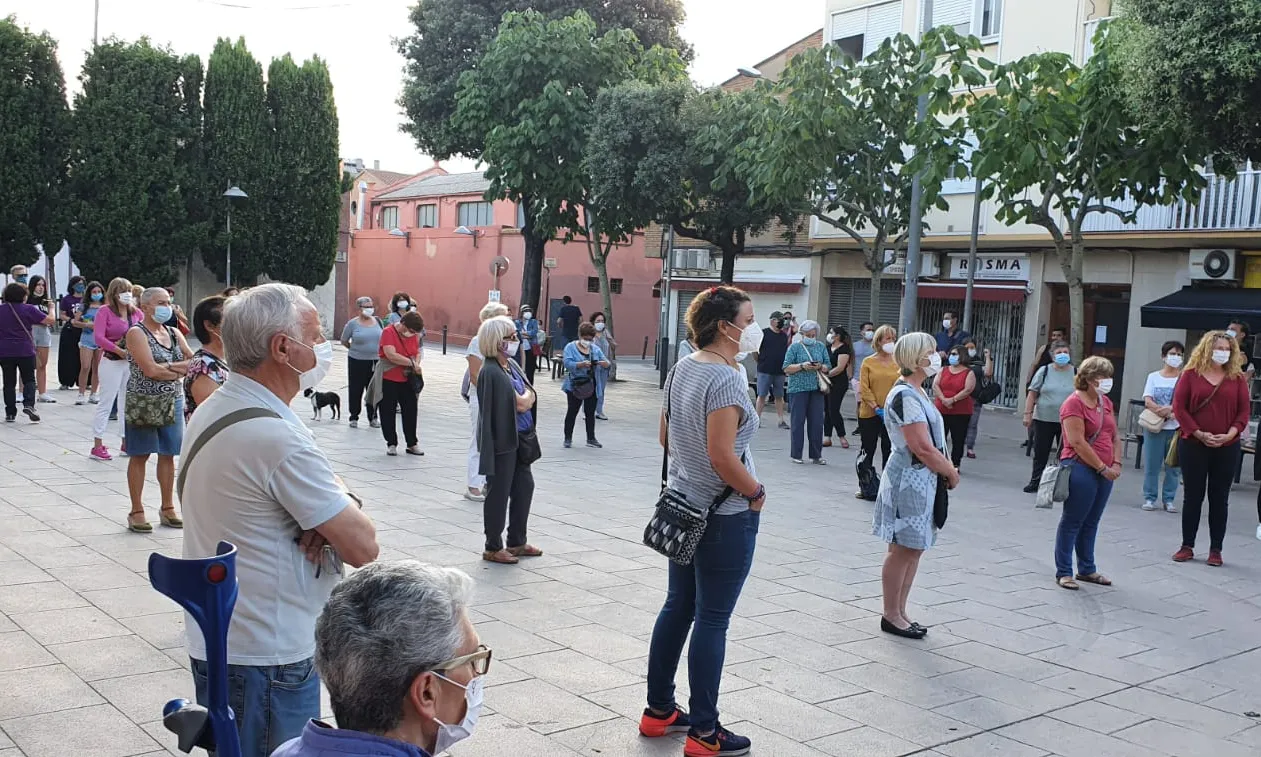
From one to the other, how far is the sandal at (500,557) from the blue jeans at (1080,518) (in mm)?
3720

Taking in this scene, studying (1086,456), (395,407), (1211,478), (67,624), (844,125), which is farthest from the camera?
(844,125)

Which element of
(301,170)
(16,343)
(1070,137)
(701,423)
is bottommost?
(16,343)

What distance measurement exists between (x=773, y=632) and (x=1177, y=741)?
6.90 ft

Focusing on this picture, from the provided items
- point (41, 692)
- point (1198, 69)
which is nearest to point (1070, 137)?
point (1198, 69)

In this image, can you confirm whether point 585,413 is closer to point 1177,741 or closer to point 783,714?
point 783,714

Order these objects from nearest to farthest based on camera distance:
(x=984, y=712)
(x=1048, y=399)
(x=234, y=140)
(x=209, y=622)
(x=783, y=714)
Answer: (x=209, y=622)
(x=783, y=714)
(x=984, y=712)
(x=1048, y=399)
(x=234, y=140)

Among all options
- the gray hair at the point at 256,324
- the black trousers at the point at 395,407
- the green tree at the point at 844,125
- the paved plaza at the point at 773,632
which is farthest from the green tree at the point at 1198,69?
the gray hair at the point at 256,324

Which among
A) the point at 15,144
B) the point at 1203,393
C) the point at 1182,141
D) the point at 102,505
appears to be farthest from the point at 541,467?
the point at 15,144

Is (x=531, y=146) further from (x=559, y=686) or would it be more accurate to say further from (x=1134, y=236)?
(x=559, y=686)

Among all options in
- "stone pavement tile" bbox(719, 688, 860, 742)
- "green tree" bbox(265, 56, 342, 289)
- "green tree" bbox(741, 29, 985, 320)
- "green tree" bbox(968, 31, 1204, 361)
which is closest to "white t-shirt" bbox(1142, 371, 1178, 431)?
"green tree" bbox(968, 31, 1204, 361)

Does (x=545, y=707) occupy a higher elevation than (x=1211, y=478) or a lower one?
lower

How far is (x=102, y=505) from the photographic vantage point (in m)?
8.81

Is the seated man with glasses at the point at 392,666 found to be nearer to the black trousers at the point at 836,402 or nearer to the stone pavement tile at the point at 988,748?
the stone pavement tile at the point at 988,748

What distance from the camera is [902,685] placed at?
18.3 ft
